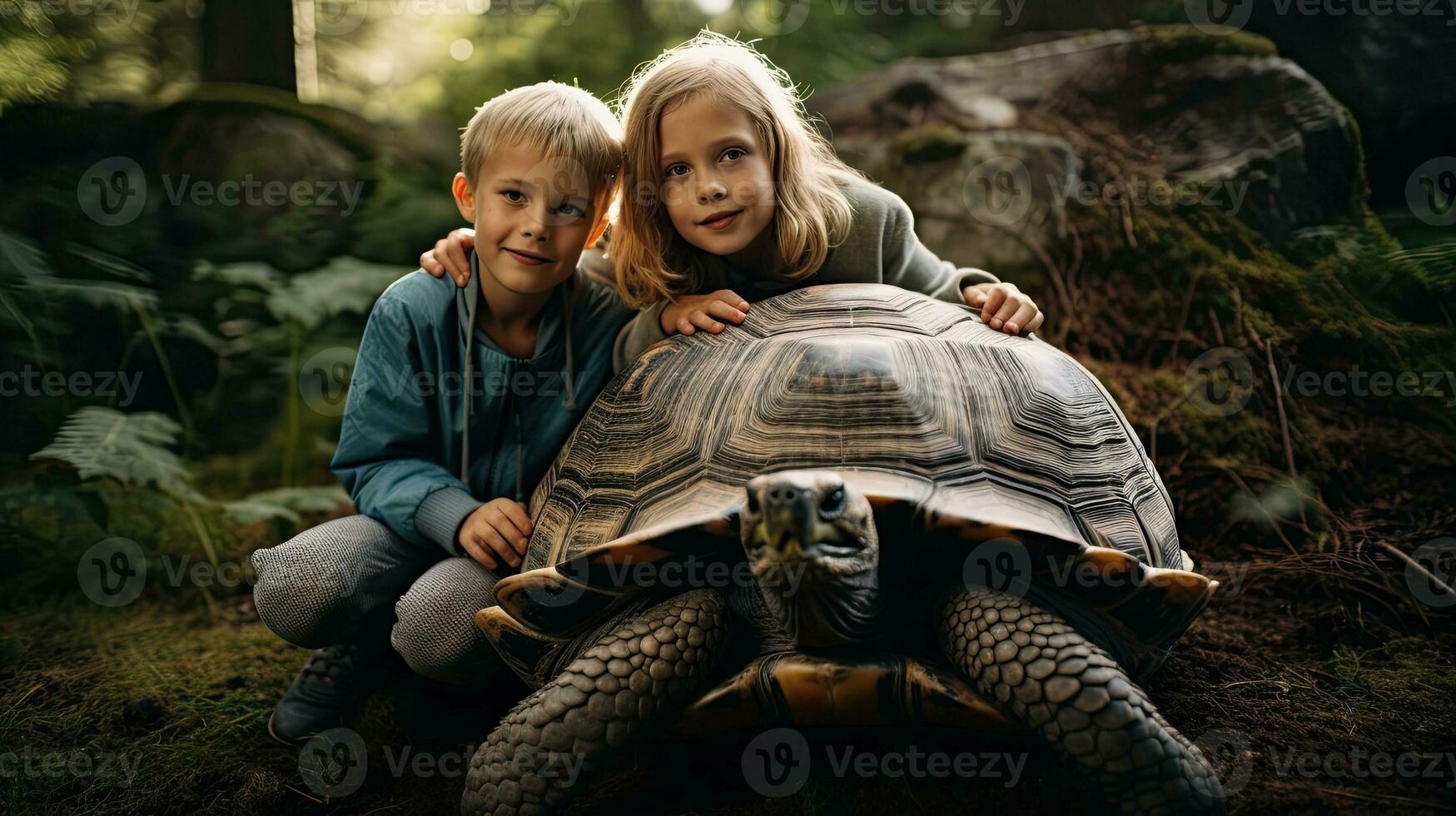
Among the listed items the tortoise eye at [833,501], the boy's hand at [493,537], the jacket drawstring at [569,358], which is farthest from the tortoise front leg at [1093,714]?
the jacket drawstring at [569,358]

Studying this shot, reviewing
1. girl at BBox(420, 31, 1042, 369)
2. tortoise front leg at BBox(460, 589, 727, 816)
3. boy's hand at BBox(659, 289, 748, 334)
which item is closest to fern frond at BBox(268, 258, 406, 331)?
girl at BBox(420, 31, 1042, 369)

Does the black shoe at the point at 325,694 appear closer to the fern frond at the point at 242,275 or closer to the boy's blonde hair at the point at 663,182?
the boy's blonde hair at the point at 663,182

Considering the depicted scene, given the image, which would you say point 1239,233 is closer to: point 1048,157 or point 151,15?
point 1048,157

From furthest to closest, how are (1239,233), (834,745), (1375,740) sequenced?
(1239,233), (1375,740), (834,745)

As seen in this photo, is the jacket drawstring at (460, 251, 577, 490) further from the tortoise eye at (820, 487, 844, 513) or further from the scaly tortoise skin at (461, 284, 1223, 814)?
the tortoise eye at (820, 487, 844, 513)

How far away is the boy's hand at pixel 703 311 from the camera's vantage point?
8.52 ft

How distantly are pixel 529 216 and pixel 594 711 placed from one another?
1344mm

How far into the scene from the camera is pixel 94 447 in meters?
3.52

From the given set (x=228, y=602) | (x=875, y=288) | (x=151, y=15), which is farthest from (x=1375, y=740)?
(x=151, y=15)

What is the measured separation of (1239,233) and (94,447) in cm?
483

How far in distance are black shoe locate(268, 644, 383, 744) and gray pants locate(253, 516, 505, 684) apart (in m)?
0.16

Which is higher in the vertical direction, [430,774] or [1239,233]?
[1239,233]

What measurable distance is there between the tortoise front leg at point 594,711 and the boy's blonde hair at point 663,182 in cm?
114

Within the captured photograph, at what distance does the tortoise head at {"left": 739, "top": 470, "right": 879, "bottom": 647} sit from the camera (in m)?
1.70
